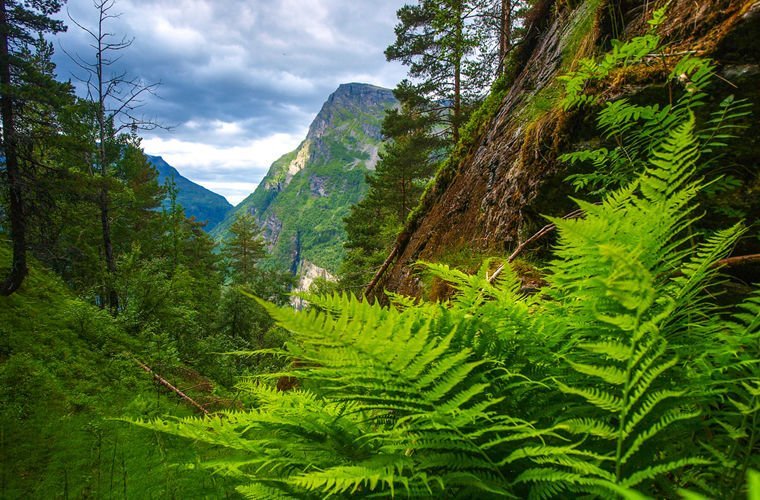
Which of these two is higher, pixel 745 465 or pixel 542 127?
pixel 542 127

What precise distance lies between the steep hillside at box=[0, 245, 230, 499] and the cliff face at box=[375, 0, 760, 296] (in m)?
3.36

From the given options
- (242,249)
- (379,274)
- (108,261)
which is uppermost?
(379,274)

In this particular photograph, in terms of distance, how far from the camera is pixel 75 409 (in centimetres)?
730

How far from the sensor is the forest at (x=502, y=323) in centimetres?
74

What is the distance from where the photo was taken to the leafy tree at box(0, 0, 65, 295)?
10781 millimetres

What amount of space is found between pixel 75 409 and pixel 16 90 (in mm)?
10701

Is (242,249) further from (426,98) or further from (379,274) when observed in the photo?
(379,274)

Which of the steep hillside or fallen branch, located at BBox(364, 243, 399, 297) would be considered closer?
the steep hillside

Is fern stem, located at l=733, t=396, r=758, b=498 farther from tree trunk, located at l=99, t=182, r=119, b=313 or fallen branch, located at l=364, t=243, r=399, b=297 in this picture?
tree trunk, located at l=99, t=182, r=119, b=313

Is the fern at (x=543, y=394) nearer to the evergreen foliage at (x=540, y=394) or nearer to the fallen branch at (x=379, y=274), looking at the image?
the evergreen foliage at (x=540, y=394)

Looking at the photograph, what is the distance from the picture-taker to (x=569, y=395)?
36.9 inches

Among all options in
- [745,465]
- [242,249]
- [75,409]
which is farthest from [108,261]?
[242,249]

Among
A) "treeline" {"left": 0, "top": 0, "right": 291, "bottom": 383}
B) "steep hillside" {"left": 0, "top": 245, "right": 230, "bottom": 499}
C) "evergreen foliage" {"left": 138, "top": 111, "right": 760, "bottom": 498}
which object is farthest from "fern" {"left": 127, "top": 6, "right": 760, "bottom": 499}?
"treeline" {"left": 0, "top": 0, "right": 291, "bottom": 383}

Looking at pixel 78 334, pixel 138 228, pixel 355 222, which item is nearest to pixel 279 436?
pixel 78 334
